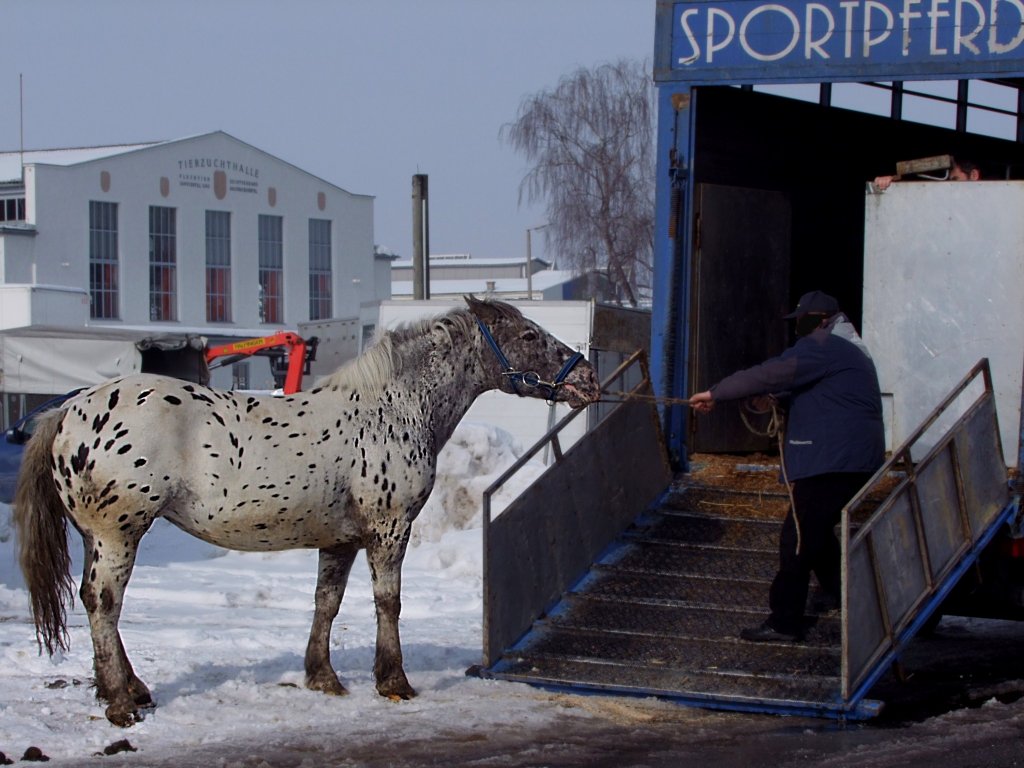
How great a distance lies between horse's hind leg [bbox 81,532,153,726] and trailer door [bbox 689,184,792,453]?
4.50 m

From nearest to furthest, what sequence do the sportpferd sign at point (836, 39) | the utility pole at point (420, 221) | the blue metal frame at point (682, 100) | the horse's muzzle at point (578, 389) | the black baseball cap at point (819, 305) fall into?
the horse's muzzle at point (578, 389) → the black baseball cap at point (819, 305) → the sportpferd sign at point (836, 39) → the blue metal frame at point (682, 100) → the utility pole at point (420, 221)

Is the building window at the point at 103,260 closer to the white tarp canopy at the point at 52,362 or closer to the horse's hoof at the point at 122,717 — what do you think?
the white tarp canopy at the point at 52,362

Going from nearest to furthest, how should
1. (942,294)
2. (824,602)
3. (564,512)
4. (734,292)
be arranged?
1. (824,602)
2. (564,512)
3. (942,294)
4. (734,292)

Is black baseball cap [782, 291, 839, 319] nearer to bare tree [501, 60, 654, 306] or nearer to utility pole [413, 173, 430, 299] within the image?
utility pole [413, 173, 430, 299]

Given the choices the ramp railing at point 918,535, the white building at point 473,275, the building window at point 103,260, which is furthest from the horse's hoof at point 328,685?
the white building at point 473,275

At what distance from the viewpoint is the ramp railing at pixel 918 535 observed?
651cm

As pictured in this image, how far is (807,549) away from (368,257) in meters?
51.8

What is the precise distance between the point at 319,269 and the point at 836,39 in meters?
49.2

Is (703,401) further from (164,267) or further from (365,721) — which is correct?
(164,267)

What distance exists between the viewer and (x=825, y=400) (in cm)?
724

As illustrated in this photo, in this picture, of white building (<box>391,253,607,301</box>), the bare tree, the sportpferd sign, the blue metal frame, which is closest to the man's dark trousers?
the blue metal frame

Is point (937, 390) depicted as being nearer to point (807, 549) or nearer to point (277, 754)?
point (807, 549)

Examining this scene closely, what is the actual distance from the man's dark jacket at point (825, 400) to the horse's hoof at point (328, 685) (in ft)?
7.90

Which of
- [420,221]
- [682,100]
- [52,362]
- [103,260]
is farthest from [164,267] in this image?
[682,100]
